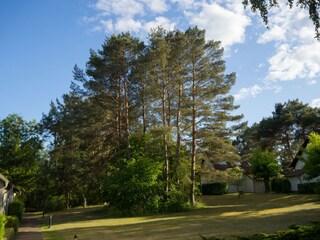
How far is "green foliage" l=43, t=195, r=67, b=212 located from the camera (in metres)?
52.9

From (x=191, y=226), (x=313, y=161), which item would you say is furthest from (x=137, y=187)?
(x=313, y=161)

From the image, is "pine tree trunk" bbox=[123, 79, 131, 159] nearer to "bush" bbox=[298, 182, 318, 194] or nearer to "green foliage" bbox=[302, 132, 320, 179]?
"green foliage" bbox=[302, 132, 320, 179]

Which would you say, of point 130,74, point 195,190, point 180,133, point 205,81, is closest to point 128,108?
point 130,74

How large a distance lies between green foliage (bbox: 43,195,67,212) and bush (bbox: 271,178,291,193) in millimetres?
32394

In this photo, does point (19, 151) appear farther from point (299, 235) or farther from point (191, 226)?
point (299, 235)

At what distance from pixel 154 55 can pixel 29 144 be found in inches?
1255

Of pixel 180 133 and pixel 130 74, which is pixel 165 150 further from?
pixel 130 74

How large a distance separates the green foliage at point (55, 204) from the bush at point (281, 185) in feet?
106

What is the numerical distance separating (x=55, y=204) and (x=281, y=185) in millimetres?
34081

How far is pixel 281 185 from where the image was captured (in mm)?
46875

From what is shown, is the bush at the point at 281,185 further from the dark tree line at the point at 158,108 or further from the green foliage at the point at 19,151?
the green foliage at the point at 19,151

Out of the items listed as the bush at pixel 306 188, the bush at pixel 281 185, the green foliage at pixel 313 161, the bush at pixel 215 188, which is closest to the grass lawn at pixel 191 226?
the green foliage at pixel 313 161

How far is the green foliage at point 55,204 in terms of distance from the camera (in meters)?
52.9

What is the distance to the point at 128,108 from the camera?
123 ft
